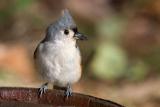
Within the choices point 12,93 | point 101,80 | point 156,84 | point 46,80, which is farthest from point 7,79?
point 12,93

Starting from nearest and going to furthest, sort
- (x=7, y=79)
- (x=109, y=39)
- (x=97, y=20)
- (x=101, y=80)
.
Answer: (x=7, y=79)
(x=101, y=80)
(x=109, y=39)
(x=97, y=20)

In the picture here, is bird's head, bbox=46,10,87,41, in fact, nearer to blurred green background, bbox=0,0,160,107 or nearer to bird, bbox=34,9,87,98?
bird, bbox=34,9,87,98

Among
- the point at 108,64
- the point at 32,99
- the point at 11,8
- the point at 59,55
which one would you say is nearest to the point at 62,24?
the point at 59,55

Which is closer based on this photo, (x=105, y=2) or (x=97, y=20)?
(x=97, y=20)

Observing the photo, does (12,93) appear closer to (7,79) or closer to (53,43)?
(53,43)

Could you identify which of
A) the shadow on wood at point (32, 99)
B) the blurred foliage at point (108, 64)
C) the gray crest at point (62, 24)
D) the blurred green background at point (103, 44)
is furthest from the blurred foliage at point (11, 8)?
the shadow on wood at point (32, 99)

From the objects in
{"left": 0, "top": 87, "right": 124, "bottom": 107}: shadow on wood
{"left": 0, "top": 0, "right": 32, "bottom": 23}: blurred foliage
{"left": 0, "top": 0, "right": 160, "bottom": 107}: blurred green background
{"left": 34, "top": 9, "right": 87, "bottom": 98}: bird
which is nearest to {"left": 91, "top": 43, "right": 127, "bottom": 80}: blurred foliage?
{"left": 0, "top": 0, "right": 160, "bottom": 107}: blurred green background

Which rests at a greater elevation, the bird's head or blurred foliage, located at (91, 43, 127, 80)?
blurred foliage, located at (91, 43, 127, 80)
